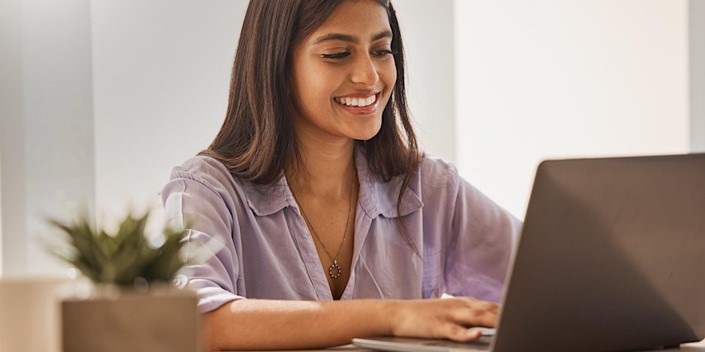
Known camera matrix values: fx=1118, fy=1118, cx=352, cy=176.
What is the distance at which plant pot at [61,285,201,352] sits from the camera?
3.08 feet

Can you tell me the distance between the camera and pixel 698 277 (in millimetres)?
1503

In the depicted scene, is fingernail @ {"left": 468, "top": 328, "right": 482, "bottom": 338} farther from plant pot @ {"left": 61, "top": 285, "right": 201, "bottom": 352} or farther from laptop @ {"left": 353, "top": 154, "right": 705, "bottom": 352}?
plant pot @ {"left": 61, "top": 285, "right": 201, "bottom": 352}

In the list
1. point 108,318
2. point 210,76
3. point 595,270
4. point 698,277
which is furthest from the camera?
point 210,76

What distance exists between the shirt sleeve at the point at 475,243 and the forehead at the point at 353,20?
39 centimetres

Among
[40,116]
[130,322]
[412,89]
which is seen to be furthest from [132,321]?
[412,89]

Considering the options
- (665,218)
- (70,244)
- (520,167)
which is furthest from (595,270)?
(520,167)

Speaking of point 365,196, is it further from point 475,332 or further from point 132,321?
point 132,321

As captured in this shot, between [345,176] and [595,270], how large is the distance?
1.08 metres

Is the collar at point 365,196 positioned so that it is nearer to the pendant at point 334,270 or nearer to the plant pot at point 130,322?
the pendant at point 334,270

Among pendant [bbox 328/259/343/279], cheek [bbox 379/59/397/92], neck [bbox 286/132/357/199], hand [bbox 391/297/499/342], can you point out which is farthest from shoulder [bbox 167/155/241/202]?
hand [bbox 391/297/499/342]

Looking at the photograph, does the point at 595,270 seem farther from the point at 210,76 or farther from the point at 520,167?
the point at 520,167

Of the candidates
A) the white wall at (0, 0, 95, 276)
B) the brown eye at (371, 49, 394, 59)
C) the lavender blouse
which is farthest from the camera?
the white wall at (0, 0, 95, 276)

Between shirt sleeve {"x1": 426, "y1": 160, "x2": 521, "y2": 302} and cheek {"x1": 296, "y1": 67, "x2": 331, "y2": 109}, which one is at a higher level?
cheek {"x1": 296, "y1": 67, "x2": 331, "y2": 109}

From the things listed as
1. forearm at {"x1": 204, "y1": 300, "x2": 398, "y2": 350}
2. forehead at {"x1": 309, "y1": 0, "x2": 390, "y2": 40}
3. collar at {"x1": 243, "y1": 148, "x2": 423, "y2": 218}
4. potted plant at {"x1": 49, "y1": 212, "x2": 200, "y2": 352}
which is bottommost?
forearm at {"x1": 204, "y1": 300, "x2": 398, "y2": 350}
